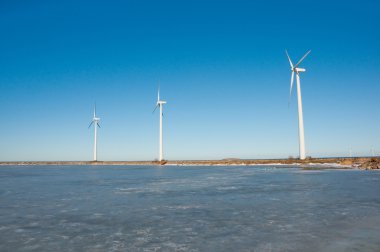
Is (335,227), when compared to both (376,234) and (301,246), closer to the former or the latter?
(376,234)

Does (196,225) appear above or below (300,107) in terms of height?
below

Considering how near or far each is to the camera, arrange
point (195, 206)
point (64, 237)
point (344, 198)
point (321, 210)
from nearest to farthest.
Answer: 1. point (64, 237)
2. point (321, 210)
3. point (195, 206)
4. point (344, 198)

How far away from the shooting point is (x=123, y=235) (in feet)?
30.9

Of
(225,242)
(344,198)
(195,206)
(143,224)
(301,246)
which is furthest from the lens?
(344,198)

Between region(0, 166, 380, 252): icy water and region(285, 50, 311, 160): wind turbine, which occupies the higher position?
region(285, 50, 311, 160): wind turbine

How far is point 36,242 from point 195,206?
24.5 ft

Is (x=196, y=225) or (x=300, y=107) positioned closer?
(x=196, y=225)

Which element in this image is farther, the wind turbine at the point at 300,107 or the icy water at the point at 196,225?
the wind turbine at the point at 300,107

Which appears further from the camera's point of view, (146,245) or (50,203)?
(50,203)

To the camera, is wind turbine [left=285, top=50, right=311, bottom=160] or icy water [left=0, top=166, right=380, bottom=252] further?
wind turbine [left=285, top=50, right=311, bottom=160]

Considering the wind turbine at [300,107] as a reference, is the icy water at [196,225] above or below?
below

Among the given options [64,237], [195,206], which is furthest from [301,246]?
[195,206]

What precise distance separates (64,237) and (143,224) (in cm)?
263

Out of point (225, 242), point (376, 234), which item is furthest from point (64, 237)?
point (376, 234)
